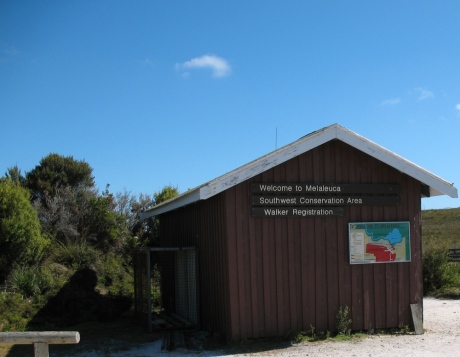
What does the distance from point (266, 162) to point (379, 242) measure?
2.97m

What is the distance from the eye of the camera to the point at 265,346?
9.51 metres

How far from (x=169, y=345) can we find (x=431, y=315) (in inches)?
267

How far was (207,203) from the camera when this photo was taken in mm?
10930

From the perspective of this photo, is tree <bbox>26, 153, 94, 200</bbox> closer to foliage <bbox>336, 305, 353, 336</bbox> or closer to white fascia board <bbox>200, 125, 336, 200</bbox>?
white fascia board <bbox>200, 125, 336, 200</bbox>

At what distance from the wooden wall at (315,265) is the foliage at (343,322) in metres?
0.12

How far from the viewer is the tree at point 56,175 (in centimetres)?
2331

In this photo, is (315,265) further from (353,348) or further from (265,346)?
(265,346)

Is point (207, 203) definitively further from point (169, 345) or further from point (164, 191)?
point (164, 191)

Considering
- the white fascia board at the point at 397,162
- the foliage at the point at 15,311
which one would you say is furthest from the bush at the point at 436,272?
the foliage at the point at 15,311

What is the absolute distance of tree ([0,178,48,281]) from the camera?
1420cm

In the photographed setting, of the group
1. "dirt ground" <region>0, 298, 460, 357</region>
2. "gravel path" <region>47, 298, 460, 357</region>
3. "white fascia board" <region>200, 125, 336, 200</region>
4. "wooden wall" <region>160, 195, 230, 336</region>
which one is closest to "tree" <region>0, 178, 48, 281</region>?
"dirt ground" <region>0, 298, 460, 357</region>

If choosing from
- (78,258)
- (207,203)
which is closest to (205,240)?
(207,203)

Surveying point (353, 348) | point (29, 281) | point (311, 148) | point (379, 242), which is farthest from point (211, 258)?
point (29, 281)

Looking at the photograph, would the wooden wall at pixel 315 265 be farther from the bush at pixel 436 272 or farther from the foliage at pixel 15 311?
the bush at pixel 436 272
